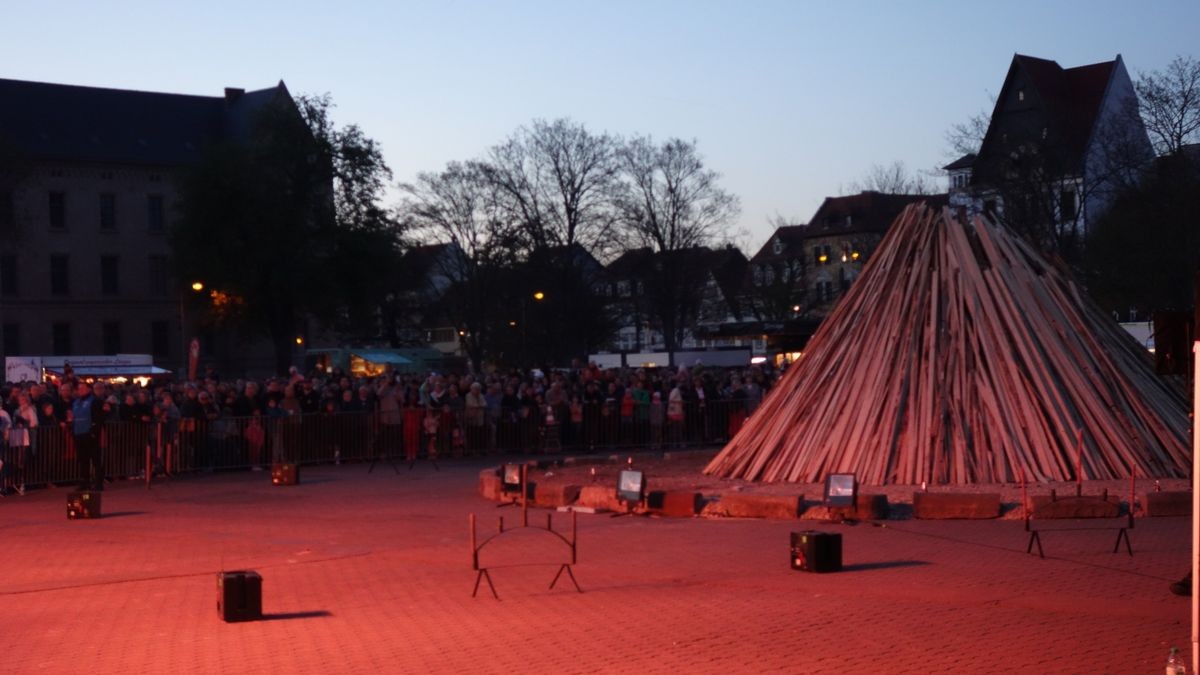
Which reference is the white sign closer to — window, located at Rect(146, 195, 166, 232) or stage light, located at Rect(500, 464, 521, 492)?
stage light, located at Rect(500, 464, 521, 492)

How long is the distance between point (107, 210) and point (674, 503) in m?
70.1

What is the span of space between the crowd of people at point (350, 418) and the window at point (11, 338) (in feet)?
163

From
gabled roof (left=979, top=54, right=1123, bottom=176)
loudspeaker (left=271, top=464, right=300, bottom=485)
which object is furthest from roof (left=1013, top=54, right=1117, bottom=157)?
loudspeaker (left=271, top=464, right=300, bottom=485)

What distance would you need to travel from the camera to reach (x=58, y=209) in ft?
263

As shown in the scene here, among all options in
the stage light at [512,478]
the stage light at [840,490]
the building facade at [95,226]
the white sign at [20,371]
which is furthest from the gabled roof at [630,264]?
the stage light at [840,490]

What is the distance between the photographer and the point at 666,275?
66.3 metres

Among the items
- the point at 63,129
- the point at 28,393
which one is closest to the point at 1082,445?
the point at 28,393

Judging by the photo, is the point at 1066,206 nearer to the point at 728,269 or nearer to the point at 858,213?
the point at 858,213

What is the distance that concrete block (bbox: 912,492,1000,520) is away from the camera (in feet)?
58.0

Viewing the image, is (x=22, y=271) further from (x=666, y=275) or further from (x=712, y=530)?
(x=712, y=530)

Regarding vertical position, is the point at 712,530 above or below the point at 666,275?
below

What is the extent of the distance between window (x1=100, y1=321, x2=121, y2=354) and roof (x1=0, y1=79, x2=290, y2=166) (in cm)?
976

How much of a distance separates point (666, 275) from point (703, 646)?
56.0 meters

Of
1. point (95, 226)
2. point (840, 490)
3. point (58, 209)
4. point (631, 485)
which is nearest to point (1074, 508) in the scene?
point (840, 490)
